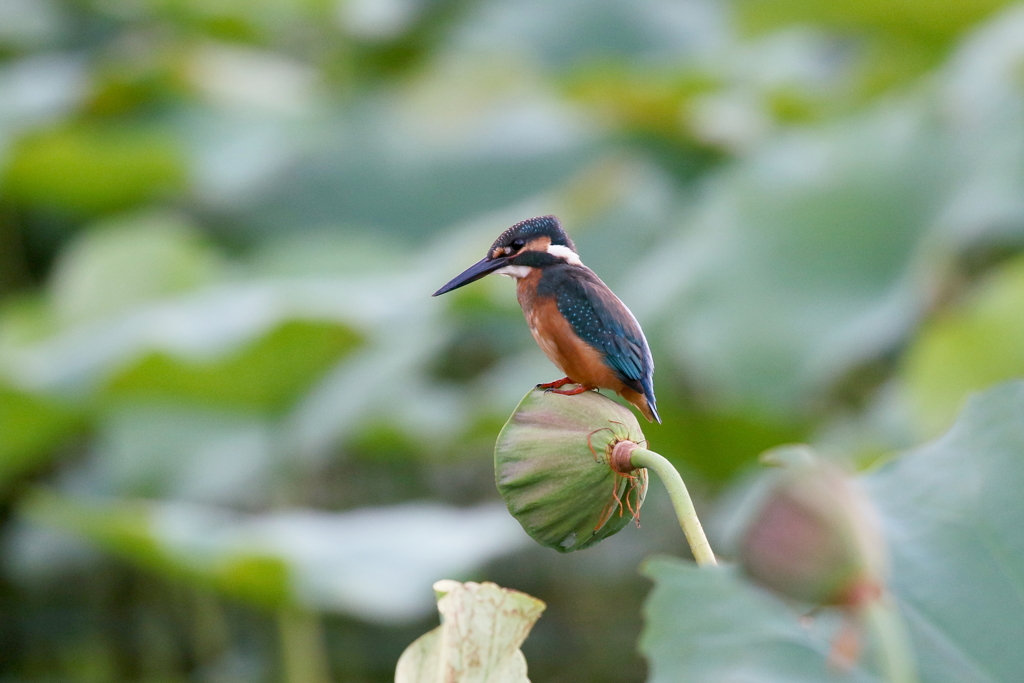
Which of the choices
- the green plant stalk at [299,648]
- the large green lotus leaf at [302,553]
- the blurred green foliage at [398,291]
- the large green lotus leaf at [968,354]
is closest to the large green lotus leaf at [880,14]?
the blurred green foliage at [398,291]

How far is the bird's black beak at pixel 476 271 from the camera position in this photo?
31 centimetres

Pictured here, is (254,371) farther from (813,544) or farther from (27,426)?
(813,544)

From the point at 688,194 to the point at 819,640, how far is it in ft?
8.71

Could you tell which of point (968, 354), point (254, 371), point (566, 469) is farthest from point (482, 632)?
point (254, 371)

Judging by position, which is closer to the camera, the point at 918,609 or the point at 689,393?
the point at 918,609

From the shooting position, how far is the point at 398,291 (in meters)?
2.27

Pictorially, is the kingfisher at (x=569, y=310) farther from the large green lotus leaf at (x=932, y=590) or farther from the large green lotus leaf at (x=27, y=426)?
the large green lotus leaf at (x=27, y=426)

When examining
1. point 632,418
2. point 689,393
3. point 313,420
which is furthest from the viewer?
point 689,393

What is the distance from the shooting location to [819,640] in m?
0.45

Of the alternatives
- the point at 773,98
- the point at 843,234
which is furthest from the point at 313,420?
the point at 773,98

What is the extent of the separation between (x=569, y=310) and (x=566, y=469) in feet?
0.17

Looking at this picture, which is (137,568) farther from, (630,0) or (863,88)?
(630,0)

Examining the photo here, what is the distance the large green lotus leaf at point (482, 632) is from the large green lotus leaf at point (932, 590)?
0.15 ft

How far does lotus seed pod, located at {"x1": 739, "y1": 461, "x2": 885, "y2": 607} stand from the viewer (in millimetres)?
235
